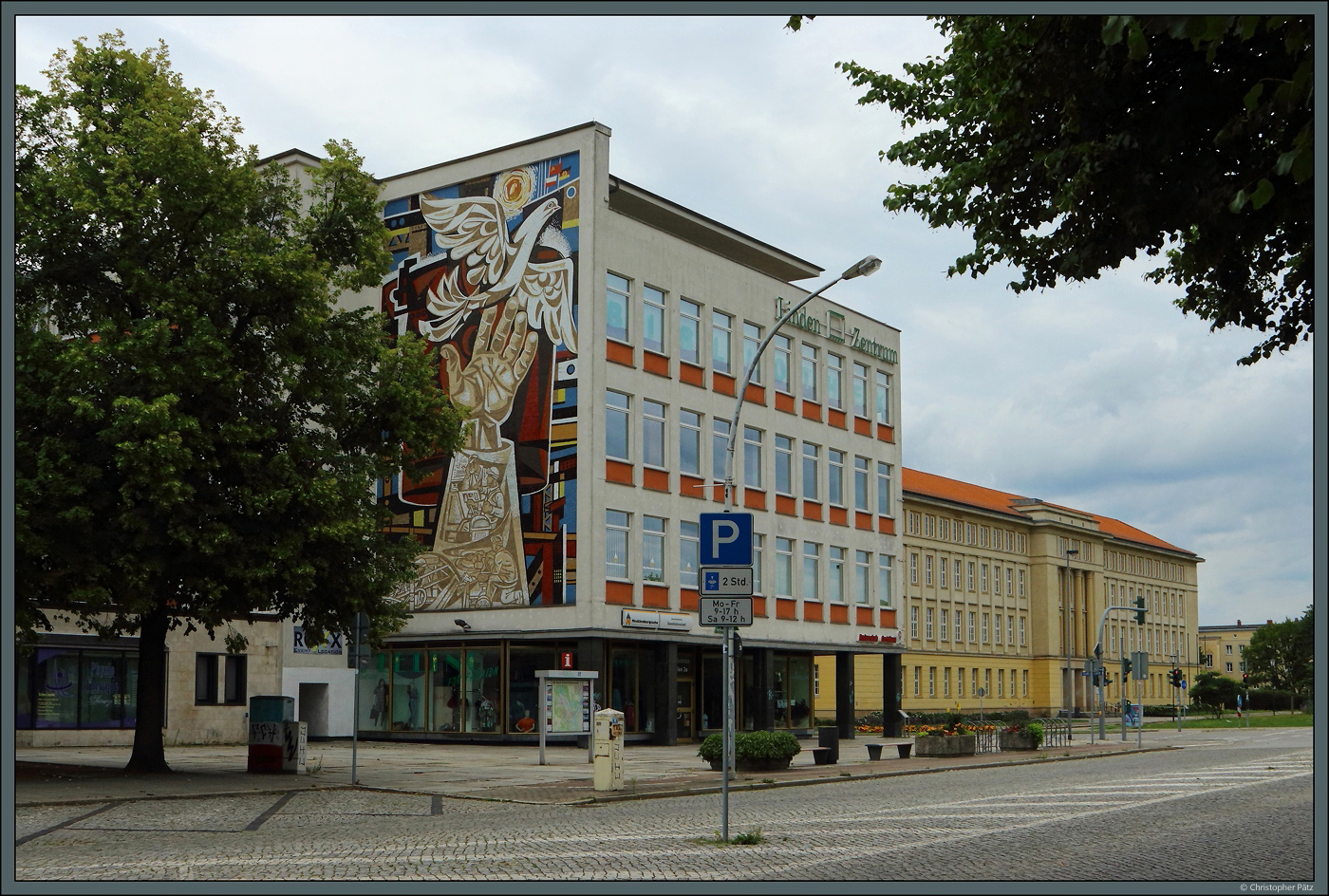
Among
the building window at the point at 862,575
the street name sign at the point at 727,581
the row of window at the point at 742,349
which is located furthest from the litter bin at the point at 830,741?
the building window at the point at 862,575

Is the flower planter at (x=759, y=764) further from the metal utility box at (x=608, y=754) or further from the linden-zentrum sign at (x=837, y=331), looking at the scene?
the linden-zentrum sign at (x=837, y=331)

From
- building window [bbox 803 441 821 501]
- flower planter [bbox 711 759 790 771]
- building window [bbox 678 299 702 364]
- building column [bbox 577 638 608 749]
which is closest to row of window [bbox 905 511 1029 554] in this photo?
building window [bbox 803 441 821 501]

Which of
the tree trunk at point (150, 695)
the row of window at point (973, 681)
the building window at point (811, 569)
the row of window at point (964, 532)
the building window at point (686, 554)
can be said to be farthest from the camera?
the row of window at point (964, 532)

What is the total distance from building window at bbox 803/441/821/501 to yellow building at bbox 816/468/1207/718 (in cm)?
3170

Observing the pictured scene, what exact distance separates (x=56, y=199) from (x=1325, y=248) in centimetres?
2111

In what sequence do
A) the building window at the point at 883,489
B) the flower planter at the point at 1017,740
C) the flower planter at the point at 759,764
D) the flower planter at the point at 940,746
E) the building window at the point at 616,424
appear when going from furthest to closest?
the building window at the point at 883,489
the building window at the point at 616,424
the flower planter at the point at 1017,740
the flower planter at the point at 940,746
the flower planter at the point at 759,764

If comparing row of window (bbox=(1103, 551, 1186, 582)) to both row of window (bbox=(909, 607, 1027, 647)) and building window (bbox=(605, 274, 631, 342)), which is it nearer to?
row of window (bbox=(909, 607, 1027, 647))

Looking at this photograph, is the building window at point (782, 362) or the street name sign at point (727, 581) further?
the building window at point (782, 362)

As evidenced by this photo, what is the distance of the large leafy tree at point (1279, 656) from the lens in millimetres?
137250

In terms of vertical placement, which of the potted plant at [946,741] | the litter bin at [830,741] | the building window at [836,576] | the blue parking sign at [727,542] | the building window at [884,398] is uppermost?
the building window at [884,398]

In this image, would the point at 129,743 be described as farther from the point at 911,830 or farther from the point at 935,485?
the point at 935,485

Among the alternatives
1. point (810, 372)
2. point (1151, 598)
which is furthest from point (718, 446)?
point (1151, 598)

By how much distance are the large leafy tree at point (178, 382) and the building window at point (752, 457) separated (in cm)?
2405

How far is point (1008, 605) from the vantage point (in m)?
106
